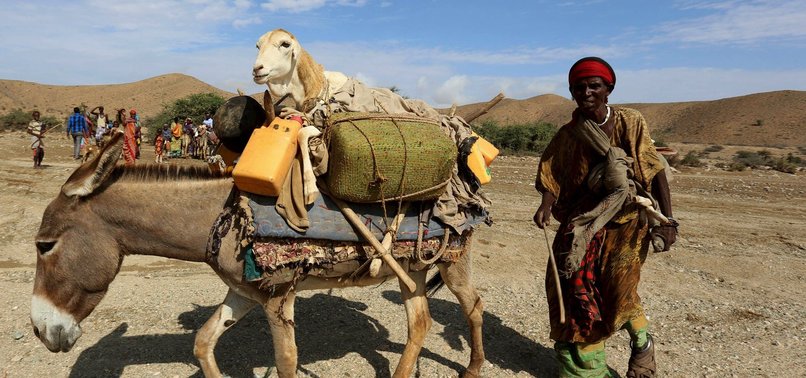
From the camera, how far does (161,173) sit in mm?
3119

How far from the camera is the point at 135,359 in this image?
4.02 metres

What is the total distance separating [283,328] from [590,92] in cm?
252

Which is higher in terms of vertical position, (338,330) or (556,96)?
(556,96)

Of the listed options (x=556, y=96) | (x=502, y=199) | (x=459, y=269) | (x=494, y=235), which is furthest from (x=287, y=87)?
(x=556, y=96)

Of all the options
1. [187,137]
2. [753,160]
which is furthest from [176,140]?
[753,160]

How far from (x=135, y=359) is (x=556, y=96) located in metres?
90.5

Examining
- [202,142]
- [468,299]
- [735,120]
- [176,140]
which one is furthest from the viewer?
[735,120]

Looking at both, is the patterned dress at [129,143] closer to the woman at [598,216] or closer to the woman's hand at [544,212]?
the woman's hand at [544,212]

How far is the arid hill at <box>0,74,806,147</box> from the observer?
4972cm

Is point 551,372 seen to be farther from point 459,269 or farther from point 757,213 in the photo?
point 757,213

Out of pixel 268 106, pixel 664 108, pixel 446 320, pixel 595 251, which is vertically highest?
pixel 664 108

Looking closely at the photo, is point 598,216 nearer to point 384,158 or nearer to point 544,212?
point 544,212

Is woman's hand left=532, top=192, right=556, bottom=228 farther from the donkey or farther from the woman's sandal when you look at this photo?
the donkey

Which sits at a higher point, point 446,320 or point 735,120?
point 735,120
